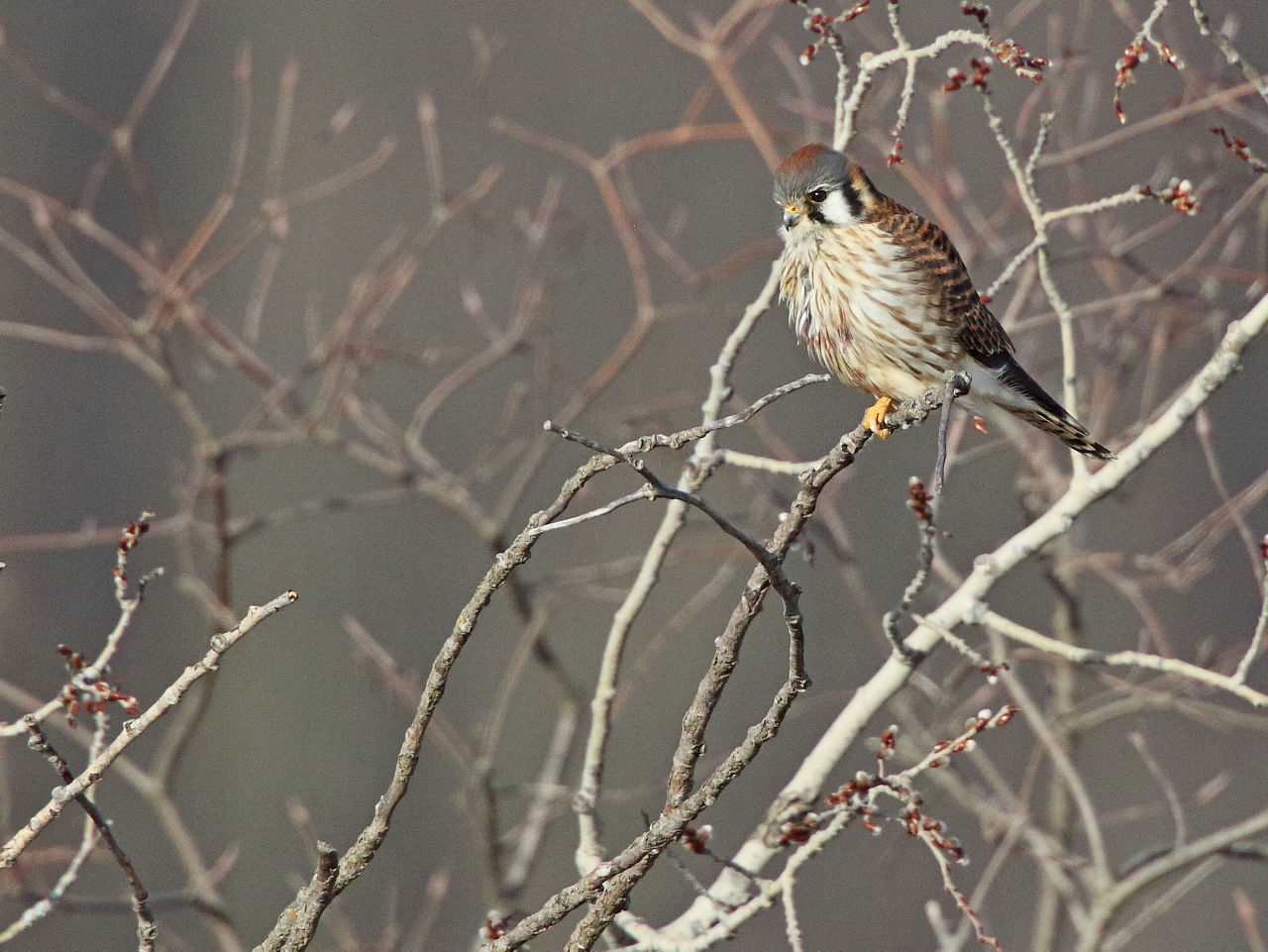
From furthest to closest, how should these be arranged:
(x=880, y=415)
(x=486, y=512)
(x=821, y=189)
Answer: (x=486, y=512) → (x=821, y=189) → (x=880, y=415)

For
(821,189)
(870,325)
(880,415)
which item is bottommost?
(880,415)

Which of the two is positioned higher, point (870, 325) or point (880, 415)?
point (870, 325)

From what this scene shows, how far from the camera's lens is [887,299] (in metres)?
2.46

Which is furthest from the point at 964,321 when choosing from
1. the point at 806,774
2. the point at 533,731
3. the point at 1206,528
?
the point at 533,731

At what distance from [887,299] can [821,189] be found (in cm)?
23

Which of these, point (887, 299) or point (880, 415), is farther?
point (887, 299)

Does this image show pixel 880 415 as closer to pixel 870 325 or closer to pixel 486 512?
pixel 870 325

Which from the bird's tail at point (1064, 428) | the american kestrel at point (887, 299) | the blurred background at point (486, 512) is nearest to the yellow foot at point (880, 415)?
the american kestrel at point (887, 299)

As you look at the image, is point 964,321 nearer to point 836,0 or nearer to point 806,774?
point 806,774

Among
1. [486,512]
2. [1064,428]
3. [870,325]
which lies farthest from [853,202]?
[486,512]

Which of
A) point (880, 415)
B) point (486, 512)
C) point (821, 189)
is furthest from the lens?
point (486, 512)

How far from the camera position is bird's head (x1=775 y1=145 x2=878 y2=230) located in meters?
2.35

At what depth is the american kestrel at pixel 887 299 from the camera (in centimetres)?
246

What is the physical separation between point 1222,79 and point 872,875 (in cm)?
324
